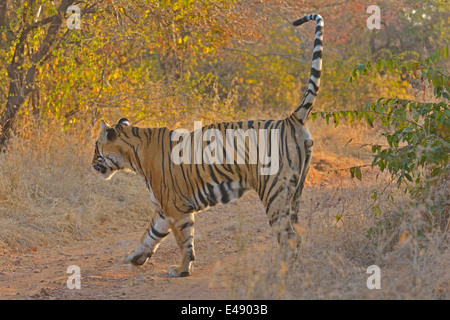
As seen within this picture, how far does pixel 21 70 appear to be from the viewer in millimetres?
9750

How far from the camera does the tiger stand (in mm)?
5582

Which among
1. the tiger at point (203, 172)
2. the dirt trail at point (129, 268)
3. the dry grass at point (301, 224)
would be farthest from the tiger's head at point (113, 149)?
the dry grass at point (301, 224)

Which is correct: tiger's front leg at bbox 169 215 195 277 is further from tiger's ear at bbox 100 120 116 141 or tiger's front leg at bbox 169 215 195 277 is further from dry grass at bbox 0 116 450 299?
tiger's ear at bbox 100 120 116 141

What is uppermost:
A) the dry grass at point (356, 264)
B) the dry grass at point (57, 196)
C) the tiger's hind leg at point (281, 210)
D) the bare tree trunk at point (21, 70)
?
the bare tree trunk at point (21, 70)

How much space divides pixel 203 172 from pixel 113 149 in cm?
105

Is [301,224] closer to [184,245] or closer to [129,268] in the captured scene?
[184,245]

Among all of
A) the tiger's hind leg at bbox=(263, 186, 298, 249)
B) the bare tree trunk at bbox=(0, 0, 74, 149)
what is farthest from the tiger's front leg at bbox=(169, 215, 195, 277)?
the bare tree trunk at bbox=(0, 0, 74, 149)

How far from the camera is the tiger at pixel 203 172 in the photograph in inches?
220

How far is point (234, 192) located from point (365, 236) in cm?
130

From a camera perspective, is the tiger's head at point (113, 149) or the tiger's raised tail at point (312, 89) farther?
the tiger's head at point (113, 149)

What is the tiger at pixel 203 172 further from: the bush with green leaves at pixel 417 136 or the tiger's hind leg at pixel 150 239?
the bush with green leaves at pixel 417 136

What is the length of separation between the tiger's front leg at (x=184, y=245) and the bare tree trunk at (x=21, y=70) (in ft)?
14.7
